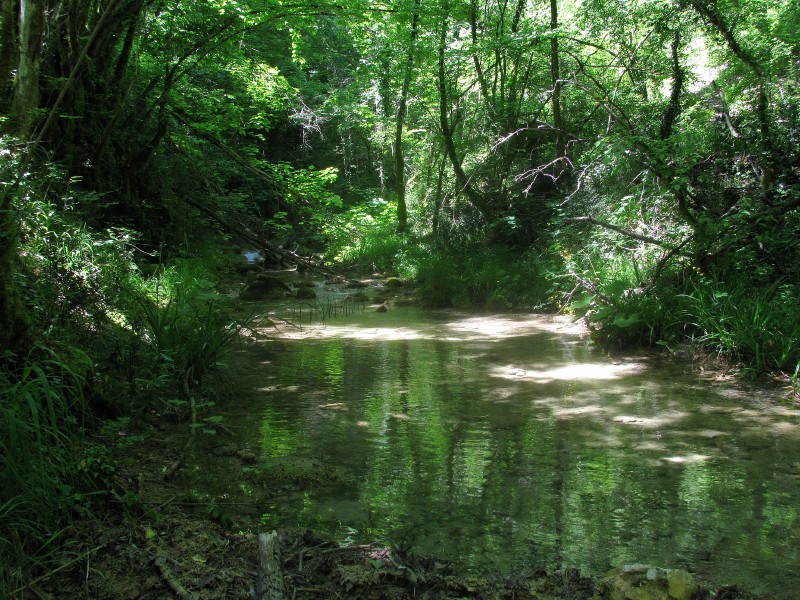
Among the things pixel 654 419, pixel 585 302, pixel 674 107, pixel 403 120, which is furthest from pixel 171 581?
pixel 403 120

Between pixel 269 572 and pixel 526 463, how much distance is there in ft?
7.10

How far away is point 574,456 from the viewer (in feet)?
14.1

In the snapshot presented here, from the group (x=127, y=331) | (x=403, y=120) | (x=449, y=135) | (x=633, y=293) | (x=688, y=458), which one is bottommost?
(x=688, y=458)

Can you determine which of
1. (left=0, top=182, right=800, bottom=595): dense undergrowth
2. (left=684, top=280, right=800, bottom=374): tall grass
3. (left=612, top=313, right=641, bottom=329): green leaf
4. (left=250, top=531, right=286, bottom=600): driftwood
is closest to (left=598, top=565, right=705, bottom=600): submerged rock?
(left=250, top=531, right=286, bottom=600): driftwood

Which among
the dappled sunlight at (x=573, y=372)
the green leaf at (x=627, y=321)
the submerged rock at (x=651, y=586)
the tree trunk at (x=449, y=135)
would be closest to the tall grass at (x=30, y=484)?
the submerged rock at (x=651, y=586)

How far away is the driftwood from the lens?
2.43 m

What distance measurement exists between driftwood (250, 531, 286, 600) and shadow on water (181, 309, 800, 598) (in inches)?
20.3

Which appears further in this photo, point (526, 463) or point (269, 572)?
point (526, 463)

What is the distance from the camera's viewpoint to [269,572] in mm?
2525

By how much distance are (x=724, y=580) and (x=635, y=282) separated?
6016 millimetres

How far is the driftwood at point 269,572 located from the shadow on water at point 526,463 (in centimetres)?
51

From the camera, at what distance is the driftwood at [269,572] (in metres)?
2.43

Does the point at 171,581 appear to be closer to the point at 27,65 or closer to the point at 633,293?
the point at 27,65

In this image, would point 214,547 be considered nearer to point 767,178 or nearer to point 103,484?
point 103,484
